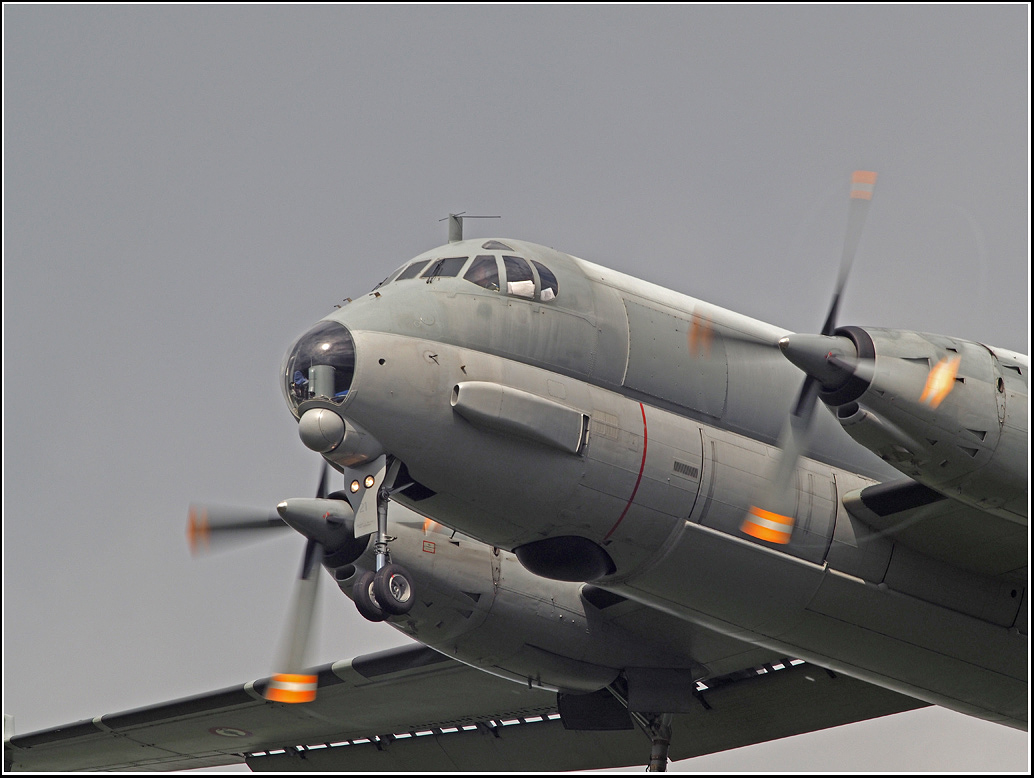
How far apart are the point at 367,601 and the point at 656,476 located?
11.3ft

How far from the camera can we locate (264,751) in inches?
964

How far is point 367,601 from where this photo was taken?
14852 mm

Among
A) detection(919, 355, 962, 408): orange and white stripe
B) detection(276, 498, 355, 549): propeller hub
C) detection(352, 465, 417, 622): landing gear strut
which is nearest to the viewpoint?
detection(919, 355, 962, 408): orange and white stripe

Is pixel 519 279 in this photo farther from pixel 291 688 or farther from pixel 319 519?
pixel 291 688

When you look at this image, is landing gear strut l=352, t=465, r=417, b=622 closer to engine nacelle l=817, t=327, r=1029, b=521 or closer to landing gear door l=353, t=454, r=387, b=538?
landing gear door l=353, t=454, r=387, b=538

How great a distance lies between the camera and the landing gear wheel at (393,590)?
48.3 ft

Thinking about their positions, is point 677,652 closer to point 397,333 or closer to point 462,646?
point 462,646

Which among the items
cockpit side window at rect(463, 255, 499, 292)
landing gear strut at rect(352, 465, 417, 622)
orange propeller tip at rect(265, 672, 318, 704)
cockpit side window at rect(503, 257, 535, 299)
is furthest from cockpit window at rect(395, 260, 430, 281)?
orange propeller tip at rect(265, 672, 318, 704)

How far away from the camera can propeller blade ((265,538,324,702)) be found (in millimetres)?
17172

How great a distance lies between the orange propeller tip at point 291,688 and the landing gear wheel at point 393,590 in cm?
302

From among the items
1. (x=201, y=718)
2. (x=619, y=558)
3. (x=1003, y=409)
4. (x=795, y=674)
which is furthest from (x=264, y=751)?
(x=1003, y=409)

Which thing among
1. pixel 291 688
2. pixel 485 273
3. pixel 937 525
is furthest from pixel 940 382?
pixel 291 688

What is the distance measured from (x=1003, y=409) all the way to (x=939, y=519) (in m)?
2.29

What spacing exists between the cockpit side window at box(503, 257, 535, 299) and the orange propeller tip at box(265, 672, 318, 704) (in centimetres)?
596
